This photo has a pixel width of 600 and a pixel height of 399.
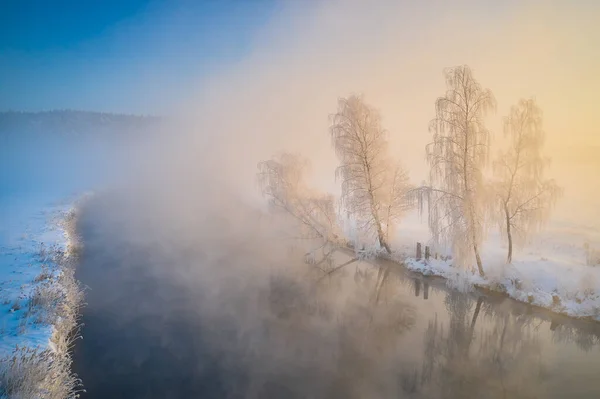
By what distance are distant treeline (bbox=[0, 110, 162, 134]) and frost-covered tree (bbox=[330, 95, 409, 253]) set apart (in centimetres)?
18112

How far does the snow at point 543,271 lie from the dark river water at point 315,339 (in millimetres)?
696

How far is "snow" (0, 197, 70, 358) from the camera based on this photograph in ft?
36.1

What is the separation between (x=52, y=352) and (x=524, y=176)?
73.9 feet

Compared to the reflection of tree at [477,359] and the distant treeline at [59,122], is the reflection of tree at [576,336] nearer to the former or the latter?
the reflection of tree at [477,359]

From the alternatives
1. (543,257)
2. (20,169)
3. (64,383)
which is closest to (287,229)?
(543,257)

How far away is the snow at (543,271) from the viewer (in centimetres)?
1469

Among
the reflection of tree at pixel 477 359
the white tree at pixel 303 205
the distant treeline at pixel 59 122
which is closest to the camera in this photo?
the reflection of tree at pixel 477 359

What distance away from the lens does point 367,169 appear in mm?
23141

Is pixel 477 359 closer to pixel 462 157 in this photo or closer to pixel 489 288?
pixel 489 288

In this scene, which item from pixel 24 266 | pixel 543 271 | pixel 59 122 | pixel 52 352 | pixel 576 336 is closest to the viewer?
pixel 52 352

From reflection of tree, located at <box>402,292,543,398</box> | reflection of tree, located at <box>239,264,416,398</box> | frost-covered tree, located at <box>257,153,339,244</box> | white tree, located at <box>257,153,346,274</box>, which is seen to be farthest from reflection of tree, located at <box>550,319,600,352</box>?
frost-covered tree, located at <box>257,153,339,244</box>

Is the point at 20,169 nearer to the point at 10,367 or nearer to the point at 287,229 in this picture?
the point at 287,229

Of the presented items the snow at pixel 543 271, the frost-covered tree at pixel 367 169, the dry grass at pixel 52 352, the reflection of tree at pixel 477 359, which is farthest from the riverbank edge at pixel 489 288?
the dry grass at pixel 52 352

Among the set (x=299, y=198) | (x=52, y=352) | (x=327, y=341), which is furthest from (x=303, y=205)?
(x=52, y=352)
